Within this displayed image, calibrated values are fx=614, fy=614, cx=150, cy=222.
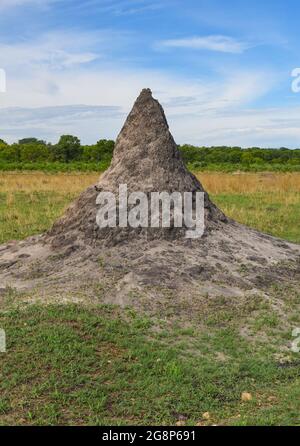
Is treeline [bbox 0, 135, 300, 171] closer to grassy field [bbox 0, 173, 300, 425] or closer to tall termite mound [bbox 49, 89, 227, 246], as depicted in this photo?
tall termite mound [bbox 49, 89, 227, 246]

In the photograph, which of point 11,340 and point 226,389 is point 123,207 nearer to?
point 11,340

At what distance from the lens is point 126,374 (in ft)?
16.8

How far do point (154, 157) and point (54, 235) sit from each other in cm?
176

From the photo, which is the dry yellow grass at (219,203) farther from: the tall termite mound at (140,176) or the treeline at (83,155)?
the treeline at (83,155)

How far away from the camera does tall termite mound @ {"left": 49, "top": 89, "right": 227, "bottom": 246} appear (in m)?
7.88

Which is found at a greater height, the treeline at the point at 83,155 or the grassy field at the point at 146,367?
the treeline at the point at 83,155

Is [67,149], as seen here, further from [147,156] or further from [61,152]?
[147,156]

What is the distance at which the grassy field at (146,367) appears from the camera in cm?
461

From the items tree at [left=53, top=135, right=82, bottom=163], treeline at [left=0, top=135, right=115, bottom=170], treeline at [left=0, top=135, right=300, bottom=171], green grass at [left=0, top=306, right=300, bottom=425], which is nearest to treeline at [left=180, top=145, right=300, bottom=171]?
treeline at [left=0, top=135, right=300, bottom=171]

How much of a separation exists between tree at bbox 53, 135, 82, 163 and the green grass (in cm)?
4072

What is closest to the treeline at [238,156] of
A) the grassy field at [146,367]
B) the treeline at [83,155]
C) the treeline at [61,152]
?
the treeline at [83,155]

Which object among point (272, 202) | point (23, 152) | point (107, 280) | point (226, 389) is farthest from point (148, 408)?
point (23, 152)

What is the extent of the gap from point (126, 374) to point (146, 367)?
206 millimetres

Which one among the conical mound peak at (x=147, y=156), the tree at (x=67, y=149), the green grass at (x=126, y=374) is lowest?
the green grass at (x=126, y=374)
